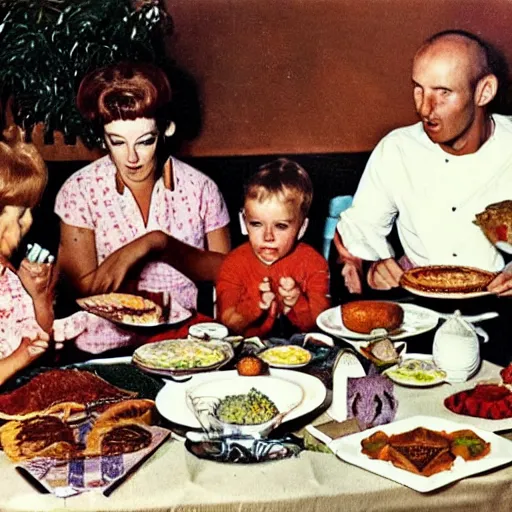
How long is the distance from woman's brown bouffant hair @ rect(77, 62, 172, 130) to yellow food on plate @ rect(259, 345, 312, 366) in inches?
42.3

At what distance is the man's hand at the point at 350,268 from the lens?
143 inches

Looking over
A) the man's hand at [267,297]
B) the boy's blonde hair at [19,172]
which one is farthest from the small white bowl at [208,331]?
the boy's blonde hair at [19,172]

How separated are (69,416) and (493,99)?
84.5 inches

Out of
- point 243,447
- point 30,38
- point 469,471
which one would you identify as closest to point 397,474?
point 469,471

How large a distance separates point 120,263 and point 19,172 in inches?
21.8

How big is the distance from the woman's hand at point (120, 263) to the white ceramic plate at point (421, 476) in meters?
1.39

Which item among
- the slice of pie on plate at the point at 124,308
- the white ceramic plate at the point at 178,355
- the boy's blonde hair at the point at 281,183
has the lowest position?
the white ceramic plate at the point at 178,355

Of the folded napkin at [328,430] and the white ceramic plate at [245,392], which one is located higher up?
the white ceramic plate at [245,392]

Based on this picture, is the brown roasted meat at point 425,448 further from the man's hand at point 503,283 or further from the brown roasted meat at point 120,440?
the man's hand at point 503,283

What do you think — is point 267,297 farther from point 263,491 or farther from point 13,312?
point 263,491

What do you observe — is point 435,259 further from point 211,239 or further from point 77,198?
point 77,198

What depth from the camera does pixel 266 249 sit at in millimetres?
3549

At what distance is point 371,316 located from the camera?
3285 millimetres

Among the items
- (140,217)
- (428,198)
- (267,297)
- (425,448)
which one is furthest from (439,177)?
(425,448)
